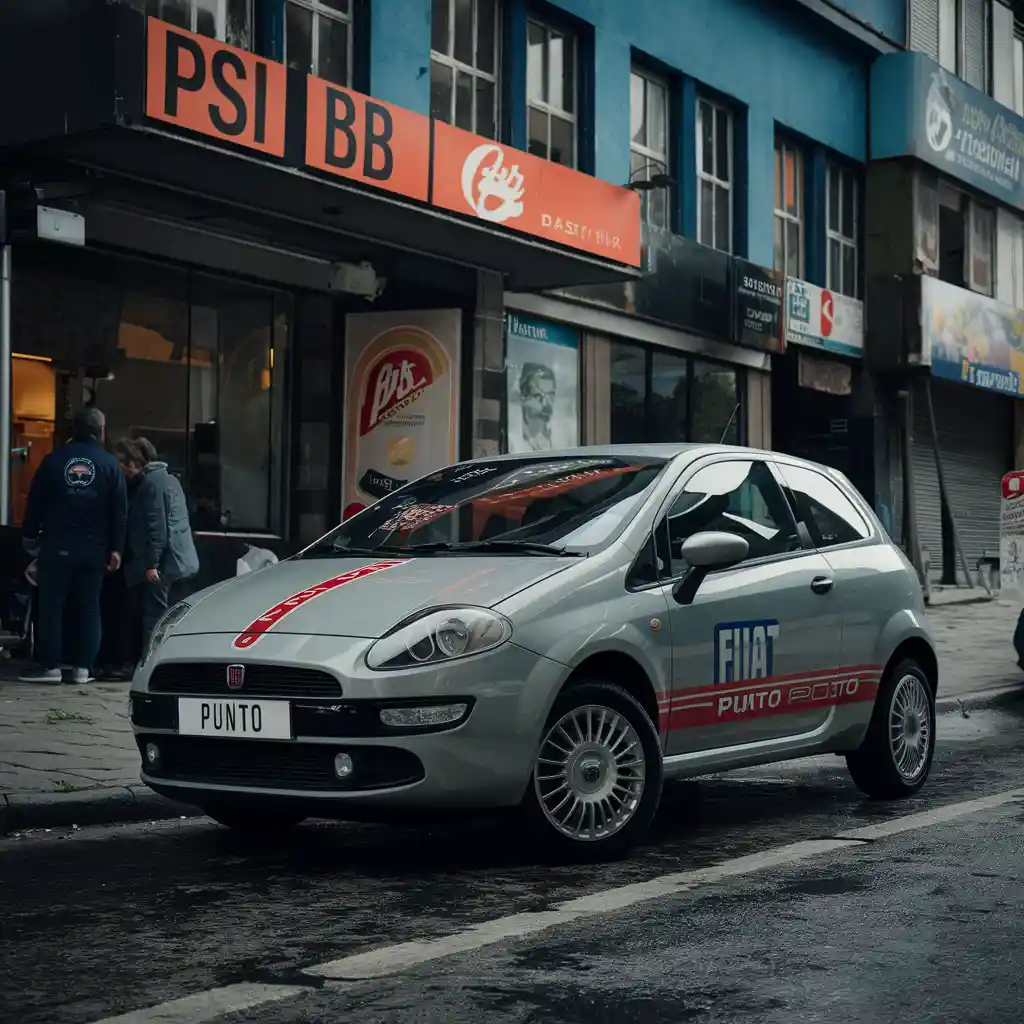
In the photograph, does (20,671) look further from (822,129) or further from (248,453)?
(822,129)

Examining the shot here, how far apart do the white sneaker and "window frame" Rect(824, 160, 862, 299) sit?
48.9 ft

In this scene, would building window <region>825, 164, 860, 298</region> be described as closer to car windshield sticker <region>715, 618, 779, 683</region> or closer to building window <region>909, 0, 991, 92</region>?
building window <region>909, 0, 991, 92</region>

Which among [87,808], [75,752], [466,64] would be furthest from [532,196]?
[87,808]

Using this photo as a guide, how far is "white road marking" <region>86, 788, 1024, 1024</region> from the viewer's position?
160 inches

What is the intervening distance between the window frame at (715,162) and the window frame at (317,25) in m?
6.31

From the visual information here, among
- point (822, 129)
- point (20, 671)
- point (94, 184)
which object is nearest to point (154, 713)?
point (20, 671)

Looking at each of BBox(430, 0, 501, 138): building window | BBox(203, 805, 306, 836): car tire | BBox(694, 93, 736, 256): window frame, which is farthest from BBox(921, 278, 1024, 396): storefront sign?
BBox(203, 805, 306, 836): car tire

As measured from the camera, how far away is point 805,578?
7.34 m

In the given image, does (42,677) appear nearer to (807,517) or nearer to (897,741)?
Answer: (807,517)

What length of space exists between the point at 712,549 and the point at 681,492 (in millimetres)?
440

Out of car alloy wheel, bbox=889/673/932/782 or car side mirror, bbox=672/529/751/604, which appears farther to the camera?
car alloy wheel, bbox=889/673/932/782

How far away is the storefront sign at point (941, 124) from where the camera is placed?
24188mm

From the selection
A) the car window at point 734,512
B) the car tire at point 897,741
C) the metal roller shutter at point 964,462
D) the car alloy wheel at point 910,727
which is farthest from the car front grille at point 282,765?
the metal roller shutter at point 964,462

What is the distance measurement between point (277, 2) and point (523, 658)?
996cm
